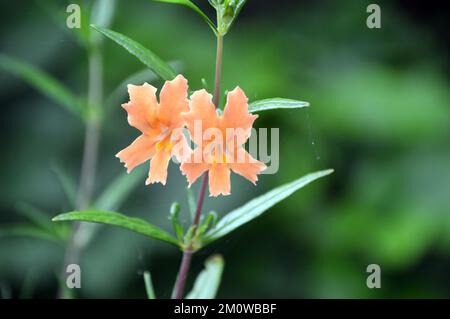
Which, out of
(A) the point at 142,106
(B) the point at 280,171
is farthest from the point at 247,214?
(B) the point at 280,171

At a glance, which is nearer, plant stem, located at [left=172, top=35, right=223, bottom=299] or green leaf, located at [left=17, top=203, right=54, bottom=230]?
plant stem, located at [left=172, top=35, right=223, bottom=299]

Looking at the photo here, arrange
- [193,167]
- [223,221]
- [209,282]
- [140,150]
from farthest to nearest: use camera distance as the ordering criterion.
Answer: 1. [209,282]
2. [223,221]
3. [140,150]
4. [193,167]

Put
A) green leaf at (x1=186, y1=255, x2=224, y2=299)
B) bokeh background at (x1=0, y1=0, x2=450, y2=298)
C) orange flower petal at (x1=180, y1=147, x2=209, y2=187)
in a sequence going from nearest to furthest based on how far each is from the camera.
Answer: orange flower petal at (x1=180, y1=147, x2=209, y2=187)
green leaf at (x1=186, y1=255, x2=224, y2=299)
bokeh background at (x1=0, y1=0, x2=450, y2=298)

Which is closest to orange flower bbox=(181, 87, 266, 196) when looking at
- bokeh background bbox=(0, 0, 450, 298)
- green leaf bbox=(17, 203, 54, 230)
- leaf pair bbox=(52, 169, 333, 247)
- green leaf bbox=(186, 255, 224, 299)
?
leaf pair bbox=(52, 169, 333, 247)

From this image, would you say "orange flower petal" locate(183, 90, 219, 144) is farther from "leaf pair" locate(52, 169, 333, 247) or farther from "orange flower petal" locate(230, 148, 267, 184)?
"leaf pair" locate(52, 169, 333, 247)

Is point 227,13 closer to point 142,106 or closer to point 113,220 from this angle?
point 142,106

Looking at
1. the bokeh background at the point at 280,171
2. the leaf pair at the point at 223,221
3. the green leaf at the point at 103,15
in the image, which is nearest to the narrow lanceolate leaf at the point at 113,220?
the leaf pair at the point at 223,221
